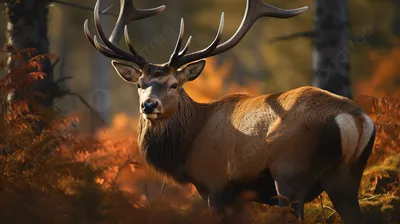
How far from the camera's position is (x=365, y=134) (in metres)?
6.50

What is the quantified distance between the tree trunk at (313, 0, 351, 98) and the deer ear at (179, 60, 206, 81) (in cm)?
242

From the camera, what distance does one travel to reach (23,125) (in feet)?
22.9

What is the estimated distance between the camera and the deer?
651 centimetres

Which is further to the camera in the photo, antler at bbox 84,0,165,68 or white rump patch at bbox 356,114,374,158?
antler at bbox 84,0,165,68

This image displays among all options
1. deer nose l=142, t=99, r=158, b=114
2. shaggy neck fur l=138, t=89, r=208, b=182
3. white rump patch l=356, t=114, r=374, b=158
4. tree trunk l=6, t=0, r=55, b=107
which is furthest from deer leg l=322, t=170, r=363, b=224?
tree trunk l=6, t=0, r=55, b=107

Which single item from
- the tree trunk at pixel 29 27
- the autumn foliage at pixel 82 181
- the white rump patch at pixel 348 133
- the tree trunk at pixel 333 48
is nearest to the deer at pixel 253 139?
the white rump patch at pixel 348 133

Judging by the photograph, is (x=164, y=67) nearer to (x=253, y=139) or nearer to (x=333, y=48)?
(x=253, y=139)

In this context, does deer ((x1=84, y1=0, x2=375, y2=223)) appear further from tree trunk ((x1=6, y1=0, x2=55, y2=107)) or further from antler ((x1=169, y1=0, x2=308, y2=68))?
tree trunk ((x1=6, y1=0, x2=55, y2=107))

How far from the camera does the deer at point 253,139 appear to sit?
651 cm

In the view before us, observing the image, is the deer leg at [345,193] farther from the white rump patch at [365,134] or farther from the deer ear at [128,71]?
the deer ear at [128,71]

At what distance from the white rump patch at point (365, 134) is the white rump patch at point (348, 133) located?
2.8 inches

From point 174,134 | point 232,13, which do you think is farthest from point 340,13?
point 232,13

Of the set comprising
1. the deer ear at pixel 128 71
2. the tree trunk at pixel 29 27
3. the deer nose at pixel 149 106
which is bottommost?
the deer nose at pixel 149 106

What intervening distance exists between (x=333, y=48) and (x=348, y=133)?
3.69 metres
